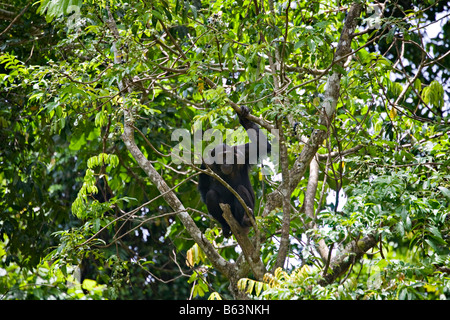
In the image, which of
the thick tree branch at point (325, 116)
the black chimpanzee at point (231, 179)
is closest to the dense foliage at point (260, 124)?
the thick tree branch at point (325, 116)

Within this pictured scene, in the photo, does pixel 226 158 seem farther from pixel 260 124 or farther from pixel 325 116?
pixel 325 116

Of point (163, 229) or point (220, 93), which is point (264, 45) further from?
point (163, 229)

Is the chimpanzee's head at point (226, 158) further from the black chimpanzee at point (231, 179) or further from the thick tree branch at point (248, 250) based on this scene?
the thick tree branch at point (248, 250)

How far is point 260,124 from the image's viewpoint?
5.16 m

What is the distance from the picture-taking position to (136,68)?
194 inches

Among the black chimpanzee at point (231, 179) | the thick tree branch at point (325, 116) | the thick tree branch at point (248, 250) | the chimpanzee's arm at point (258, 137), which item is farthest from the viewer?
the black chimpanzee at point (231, 179)

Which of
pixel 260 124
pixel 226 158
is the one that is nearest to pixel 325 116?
pixel 260 124

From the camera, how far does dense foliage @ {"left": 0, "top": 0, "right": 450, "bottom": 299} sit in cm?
410

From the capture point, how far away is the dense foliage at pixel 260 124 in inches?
161

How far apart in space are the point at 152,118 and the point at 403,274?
4.54 m

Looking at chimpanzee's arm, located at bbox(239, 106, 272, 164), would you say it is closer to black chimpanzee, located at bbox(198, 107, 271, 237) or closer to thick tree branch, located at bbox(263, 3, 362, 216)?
black chimpanzee, located at bbox(198, 107, 271, 237)

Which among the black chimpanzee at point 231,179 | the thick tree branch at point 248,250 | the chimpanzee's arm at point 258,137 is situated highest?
the chimpanzee's arm at point 258,137

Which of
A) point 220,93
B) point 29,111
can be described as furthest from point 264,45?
→ point 29,111

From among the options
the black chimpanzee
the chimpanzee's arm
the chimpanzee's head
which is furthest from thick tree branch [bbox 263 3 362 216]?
the chimpanzee's head
